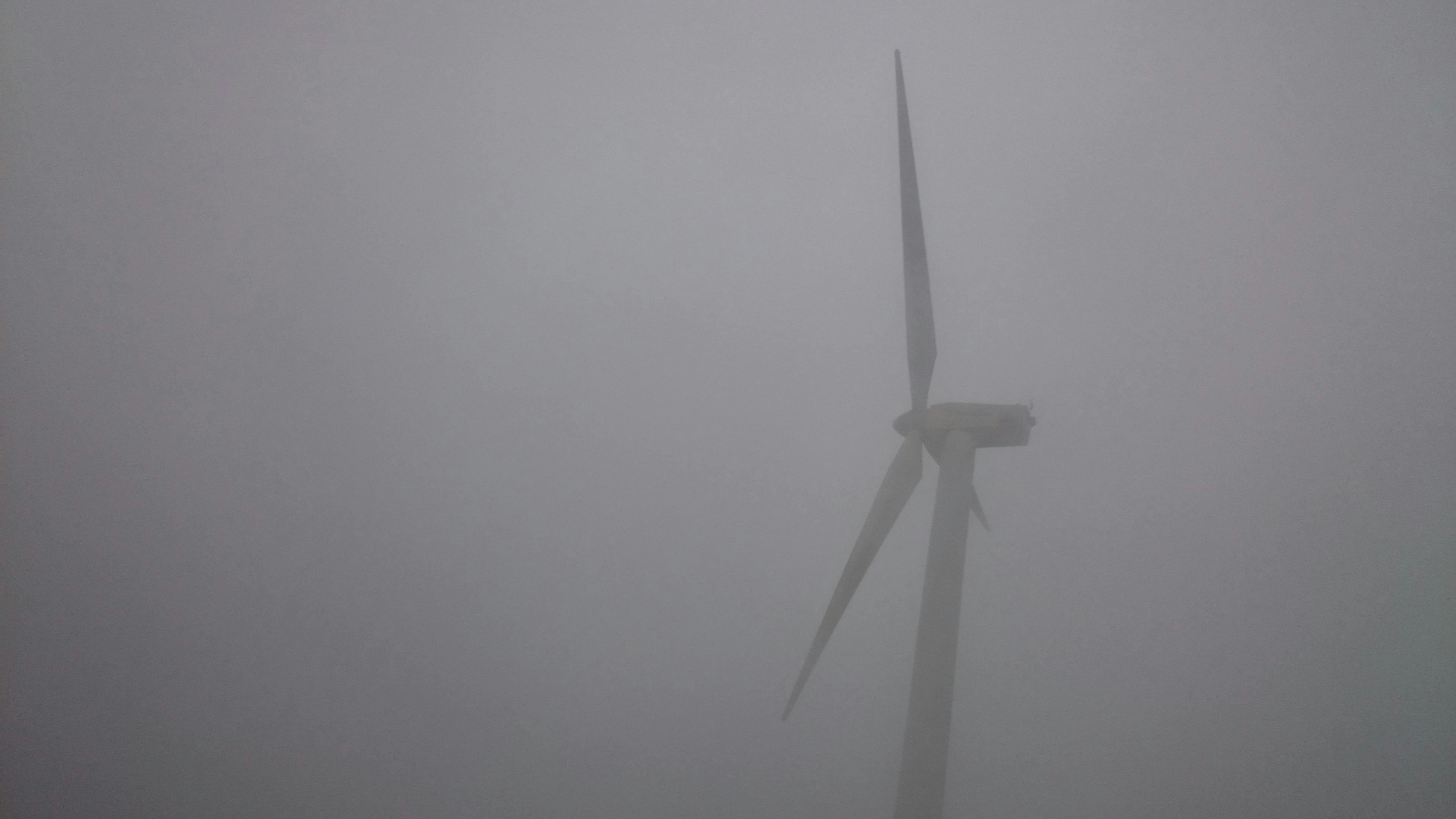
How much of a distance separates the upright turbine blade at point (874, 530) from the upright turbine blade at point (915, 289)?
778 millimetres

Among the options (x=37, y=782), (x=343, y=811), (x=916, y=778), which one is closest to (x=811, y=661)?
(x=916, y=778)

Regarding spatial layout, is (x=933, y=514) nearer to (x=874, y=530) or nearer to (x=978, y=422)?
(x=874, y=530)

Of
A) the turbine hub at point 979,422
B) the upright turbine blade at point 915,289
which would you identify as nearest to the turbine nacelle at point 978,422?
the turbine hub at point 979,422

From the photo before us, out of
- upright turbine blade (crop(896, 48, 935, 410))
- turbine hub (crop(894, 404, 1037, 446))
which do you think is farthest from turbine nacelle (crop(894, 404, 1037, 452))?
upright turbine blade (crop(896, 48, 935, 410))

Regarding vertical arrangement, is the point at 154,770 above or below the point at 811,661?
below

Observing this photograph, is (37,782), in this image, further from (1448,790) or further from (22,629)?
(1448,790)

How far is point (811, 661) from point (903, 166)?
6.31 m

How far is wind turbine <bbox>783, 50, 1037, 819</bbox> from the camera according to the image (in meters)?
5.93

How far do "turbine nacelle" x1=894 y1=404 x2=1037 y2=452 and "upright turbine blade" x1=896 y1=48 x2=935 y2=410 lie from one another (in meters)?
0.57

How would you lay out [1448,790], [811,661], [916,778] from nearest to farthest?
[916,778]
[811,661]
[1448,790]

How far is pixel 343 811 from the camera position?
18.0m

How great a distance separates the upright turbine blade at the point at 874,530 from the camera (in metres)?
7.47

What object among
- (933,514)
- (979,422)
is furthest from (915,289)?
(933,514)

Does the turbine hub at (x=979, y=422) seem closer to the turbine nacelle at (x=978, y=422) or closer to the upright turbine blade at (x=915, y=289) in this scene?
the turbine nacelle at (x=978, y=422)
